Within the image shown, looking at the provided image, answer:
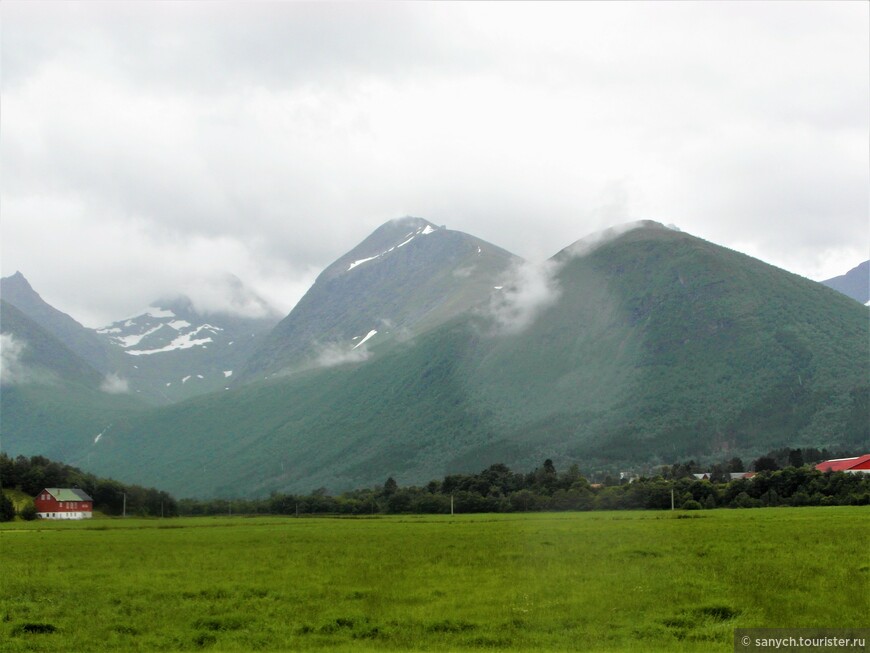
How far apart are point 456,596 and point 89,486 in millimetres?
110346

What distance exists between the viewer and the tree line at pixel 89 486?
384 feet

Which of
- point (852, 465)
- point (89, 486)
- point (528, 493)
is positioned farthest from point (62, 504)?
point (852, 465)

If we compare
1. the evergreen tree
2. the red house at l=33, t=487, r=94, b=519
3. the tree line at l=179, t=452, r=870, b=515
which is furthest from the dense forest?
the red house at l=33, t=487, r=94, b=519

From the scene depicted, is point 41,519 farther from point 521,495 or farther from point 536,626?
A: point 536,626

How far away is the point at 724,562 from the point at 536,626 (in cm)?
1067

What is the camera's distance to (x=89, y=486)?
124 metres

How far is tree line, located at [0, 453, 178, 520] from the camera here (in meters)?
117

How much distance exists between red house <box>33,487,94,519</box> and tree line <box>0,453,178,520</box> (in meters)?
3.06

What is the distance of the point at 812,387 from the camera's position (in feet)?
628

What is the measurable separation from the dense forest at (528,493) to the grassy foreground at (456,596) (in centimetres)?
5260

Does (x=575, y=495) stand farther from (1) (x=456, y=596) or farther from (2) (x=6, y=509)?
(1) (x=456, y=596)

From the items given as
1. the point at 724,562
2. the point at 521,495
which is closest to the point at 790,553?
the point at 724,562

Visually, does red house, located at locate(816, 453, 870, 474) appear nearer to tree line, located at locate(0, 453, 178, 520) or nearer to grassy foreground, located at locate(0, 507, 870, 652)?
grassy foreground, located at locate(0, 507, 870, 652)

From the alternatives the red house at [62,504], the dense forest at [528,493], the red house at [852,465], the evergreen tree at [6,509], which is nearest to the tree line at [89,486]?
the dense forest at [528,493]
